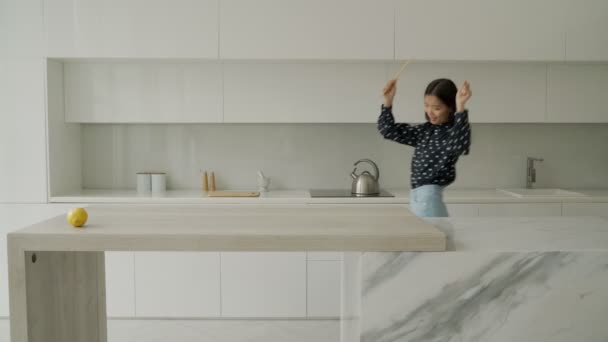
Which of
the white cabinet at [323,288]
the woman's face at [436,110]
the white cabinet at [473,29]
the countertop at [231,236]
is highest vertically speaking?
the white cabinet at [473,29]

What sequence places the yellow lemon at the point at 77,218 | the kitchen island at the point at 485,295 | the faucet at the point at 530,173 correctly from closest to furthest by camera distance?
the kitchen island at the point at 485,295
the yellow lemon at the point at 77,218
the faucet at the point at 530,173

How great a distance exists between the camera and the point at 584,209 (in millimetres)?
3488

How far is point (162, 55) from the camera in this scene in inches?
138

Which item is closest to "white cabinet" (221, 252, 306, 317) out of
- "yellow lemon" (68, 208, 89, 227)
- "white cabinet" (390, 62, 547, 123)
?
"white cabinet" (390, 62, 547, 123)

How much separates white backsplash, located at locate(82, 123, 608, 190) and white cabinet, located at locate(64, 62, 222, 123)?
1.22ft

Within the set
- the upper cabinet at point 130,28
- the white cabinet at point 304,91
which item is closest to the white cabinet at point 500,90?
the white cabinet at point 304,91

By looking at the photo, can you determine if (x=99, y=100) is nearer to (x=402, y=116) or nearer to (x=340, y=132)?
(x=340, y=132)

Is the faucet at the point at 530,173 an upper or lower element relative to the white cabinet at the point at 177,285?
upper

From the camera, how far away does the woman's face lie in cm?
253

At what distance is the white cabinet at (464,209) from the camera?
3.46 meters

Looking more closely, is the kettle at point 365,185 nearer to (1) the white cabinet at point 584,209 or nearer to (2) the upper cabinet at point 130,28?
(1) the white cabinet at point 584,209

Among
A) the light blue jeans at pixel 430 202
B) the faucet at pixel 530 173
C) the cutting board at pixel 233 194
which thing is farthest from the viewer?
the faucet at pixel 530 173

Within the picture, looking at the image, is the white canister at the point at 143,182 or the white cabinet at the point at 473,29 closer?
the white cabinet at the point at 473,29

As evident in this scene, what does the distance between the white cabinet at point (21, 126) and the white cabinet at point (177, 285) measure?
85 cm
